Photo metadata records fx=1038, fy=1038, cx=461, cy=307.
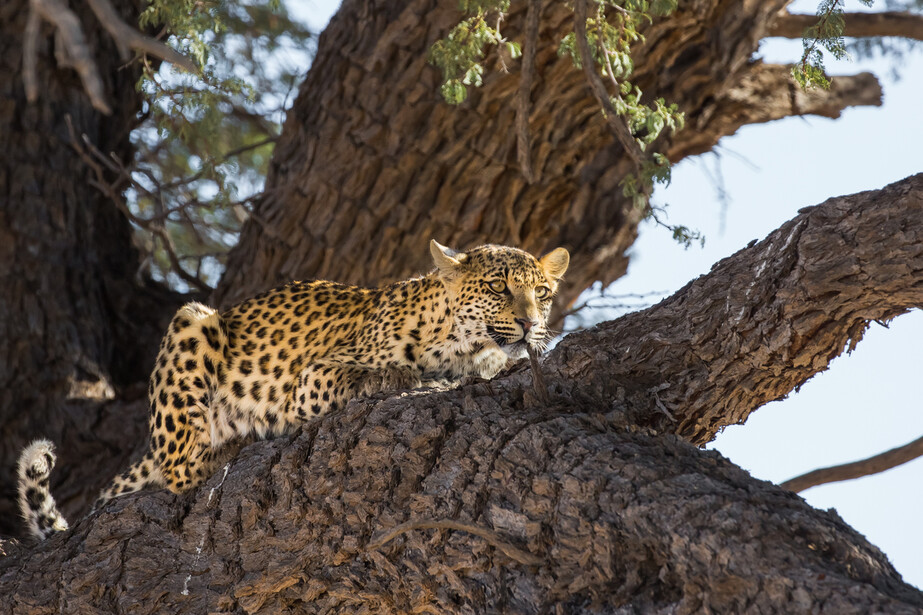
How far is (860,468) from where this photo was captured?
21.6 ft

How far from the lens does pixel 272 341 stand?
6375 millimetres

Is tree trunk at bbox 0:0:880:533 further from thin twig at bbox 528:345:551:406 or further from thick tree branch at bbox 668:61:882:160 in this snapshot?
→ thin twig at bbox 528:345:551:406

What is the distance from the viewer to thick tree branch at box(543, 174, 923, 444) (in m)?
3.98

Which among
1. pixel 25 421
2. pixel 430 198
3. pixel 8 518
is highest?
pixel 430 198

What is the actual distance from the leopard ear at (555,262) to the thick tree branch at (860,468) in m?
1.95

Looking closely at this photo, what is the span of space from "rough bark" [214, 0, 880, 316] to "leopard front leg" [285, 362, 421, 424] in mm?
1905

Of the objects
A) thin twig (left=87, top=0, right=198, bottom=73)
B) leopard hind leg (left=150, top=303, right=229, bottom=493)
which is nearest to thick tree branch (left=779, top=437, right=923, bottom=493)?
leopard hind leg (left=150, top=303, right=229, bottom=493)

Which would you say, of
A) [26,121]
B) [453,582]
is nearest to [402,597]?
[453,582]

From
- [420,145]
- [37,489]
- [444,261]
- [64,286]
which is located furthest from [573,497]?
[64,286]

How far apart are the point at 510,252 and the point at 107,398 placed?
3.20 meters

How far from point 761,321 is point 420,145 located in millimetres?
3941

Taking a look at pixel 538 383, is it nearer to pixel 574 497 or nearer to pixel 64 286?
pixel 574 497

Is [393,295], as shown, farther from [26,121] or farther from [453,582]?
[26,121]

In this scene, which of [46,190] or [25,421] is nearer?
[25,421]
